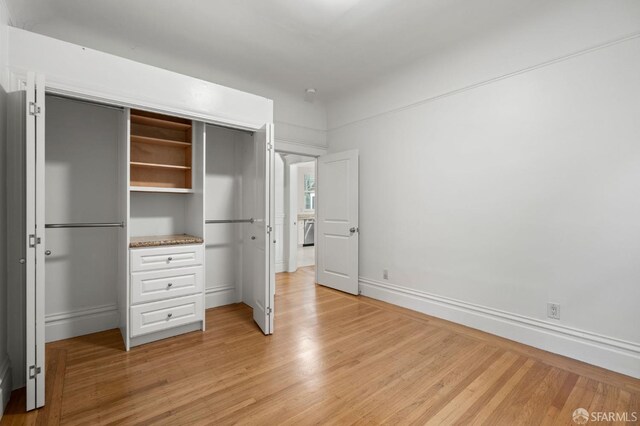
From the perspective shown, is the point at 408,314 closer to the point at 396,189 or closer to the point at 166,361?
the point at 396,189

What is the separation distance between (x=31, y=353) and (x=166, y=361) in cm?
90

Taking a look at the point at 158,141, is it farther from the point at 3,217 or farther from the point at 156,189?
the point at 3,217

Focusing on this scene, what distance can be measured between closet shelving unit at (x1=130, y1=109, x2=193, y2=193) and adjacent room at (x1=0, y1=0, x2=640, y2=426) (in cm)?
3

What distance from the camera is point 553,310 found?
2.73 m

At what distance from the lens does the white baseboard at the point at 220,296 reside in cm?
380

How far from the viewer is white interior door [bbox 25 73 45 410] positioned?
5.95ft

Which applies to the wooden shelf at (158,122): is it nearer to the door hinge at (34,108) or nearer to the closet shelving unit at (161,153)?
the closet shelving unit at (161,153)

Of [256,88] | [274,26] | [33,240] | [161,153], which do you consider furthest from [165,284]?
[256,88]

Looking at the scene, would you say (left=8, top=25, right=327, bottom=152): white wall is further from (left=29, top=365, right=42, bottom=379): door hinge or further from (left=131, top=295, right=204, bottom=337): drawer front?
(left=29, top=365, right=42, bottom=379): door hinge

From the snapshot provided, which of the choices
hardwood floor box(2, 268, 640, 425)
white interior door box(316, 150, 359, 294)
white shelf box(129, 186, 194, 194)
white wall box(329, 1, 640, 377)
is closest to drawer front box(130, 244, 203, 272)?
white shelf box(129, 186, 194, 194)

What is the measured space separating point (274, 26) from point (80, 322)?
11.2 ft

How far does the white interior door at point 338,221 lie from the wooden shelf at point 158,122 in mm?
2204

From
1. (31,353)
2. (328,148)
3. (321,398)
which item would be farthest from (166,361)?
(328,148)

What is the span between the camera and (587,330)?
2549 mm
